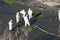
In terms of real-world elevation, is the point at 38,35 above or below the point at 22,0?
below

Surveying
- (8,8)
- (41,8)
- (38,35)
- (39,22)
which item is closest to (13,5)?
(8,8)

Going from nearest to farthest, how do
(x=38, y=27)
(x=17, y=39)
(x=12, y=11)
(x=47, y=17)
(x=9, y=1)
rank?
(x=17, y=39)
(x=38, y=27)
(x=47, y=17)
(x=12, y=11)
(x=9, y=1)

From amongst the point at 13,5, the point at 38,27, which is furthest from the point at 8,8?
the point at 38,27

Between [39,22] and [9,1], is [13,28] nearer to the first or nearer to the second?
[39,22]

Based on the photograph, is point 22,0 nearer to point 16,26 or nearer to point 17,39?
point 16,26

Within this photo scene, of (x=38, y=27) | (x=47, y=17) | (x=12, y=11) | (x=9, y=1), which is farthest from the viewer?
(x=9, y=1)

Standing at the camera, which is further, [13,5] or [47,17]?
[13,5]

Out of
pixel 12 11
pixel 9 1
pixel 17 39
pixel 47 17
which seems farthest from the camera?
pixel 9 1

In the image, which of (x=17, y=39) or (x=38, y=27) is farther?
(x=38, y=27)

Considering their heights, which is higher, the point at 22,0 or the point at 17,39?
the point at 22,0
